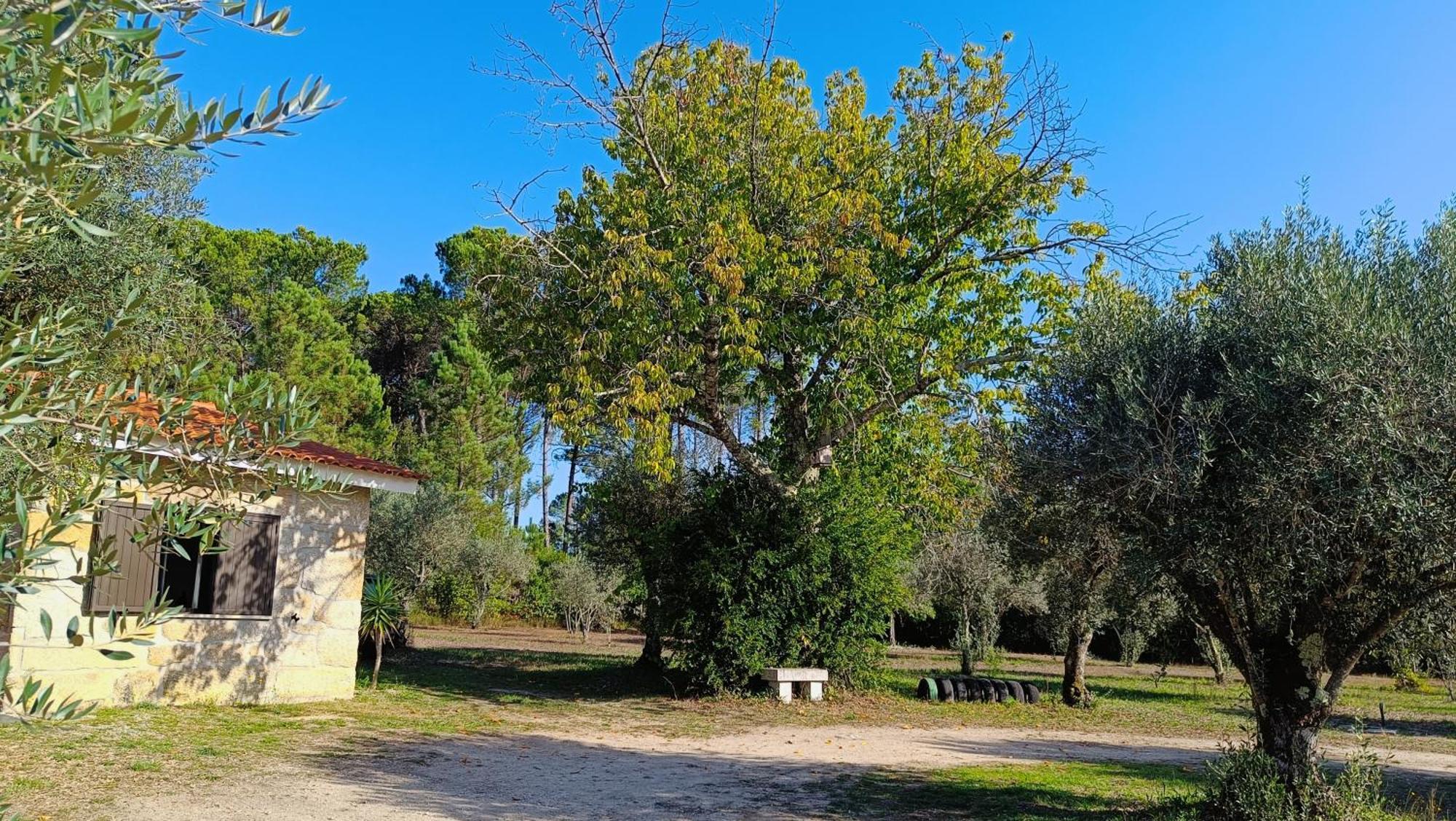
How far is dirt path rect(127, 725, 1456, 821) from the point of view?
7102 millimetres

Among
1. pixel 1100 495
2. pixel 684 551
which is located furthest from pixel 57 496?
pixel 684 551

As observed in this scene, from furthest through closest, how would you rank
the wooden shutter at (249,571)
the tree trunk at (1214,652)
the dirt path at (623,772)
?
the tree trunk at (1214,652)
the wooden shutter at (249,571)
the dirt path at (623,772)

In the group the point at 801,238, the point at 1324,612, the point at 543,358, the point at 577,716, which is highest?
the point at 801,238

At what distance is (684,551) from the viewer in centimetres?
1582

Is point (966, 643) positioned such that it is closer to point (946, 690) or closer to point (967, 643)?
point (967, 643)

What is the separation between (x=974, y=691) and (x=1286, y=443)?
12210mm

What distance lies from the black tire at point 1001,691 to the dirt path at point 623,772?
4.02 m

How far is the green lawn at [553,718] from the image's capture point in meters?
8.01

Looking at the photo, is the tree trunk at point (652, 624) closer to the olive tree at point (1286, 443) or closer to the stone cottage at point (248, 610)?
the stone cottage at point (248, 610)

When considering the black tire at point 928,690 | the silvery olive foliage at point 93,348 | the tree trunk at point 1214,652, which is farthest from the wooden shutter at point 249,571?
the tree trunk at point 1214,652

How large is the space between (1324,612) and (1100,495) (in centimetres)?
179

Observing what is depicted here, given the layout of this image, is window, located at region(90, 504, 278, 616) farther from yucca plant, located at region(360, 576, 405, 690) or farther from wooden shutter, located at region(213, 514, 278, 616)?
yucca plant, located at region(360, 576, 405, 690)

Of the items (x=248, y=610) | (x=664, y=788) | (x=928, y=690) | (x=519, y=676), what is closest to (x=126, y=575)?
(x=248, y=610)

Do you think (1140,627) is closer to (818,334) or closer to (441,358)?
(818,334)
